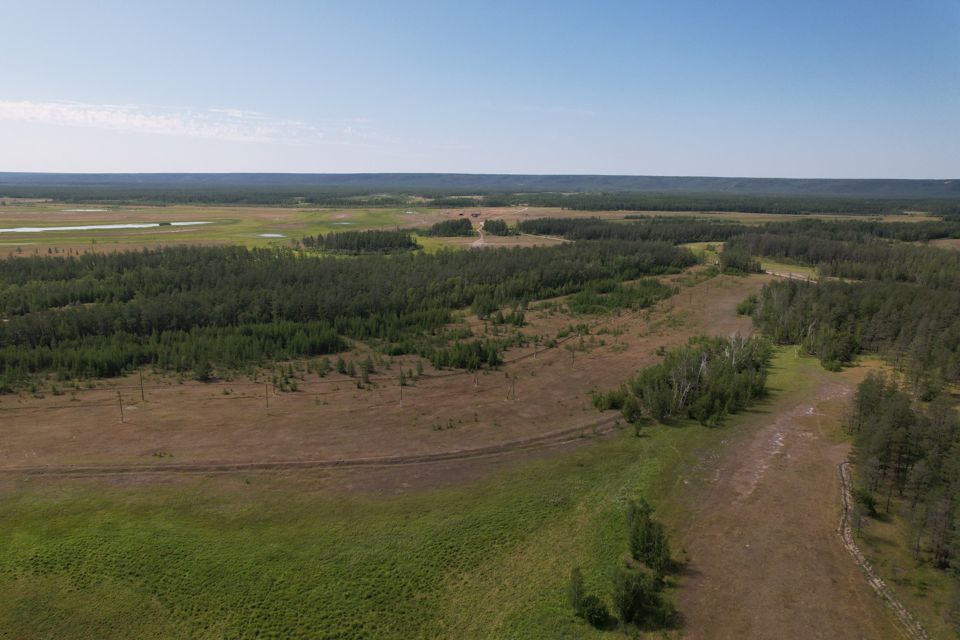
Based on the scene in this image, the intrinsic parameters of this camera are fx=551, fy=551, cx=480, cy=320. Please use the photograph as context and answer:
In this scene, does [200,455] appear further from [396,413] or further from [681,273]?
[681,273]

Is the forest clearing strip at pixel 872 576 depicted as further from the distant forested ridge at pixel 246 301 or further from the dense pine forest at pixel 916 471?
the distant forested ridge at pixel 246 301

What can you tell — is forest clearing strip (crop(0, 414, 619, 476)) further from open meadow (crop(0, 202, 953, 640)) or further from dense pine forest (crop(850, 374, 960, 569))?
dense pine forest (crop(850, 374, 960, 569))

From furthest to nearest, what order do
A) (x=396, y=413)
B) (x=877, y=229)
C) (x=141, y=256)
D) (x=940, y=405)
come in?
(x=877, y=229), (x=141, y=256), (x=396, y=413), (x=940, y=405)

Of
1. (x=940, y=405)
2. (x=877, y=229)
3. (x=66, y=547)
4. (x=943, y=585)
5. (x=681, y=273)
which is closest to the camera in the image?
(x=943, y=585)

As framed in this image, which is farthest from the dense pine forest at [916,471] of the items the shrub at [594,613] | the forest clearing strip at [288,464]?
the forest clearing strip at [288,464]

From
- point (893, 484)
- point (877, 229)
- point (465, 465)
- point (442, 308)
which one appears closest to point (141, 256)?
point (442, 308)

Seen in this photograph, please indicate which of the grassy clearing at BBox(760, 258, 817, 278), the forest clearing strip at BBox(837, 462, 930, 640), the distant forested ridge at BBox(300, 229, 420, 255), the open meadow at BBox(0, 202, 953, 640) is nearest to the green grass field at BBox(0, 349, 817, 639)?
the open meadow at BBox(0, 202, 953, 640)

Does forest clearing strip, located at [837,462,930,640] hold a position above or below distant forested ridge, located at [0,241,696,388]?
below
